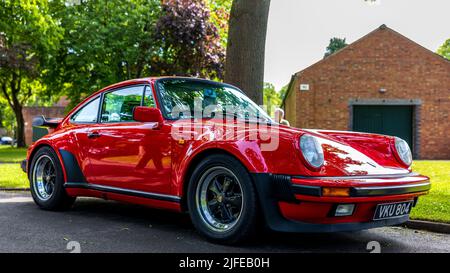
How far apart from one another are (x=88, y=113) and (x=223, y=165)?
8.11 ft

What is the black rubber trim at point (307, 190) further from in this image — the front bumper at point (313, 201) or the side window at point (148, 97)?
the side window at point (148, 97)

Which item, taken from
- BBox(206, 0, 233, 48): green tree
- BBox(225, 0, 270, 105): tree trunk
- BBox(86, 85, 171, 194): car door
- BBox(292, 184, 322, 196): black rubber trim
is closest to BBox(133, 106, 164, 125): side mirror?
BBox(86, 85, 171, 194): car door

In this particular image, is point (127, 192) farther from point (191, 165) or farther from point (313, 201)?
point (313, 201)

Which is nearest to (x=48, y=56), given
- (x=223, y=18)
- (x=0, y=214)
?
(x=223, y=18)

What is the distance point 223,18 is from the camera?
82.0ft

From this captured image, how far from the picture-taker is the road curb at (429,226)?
515 cm

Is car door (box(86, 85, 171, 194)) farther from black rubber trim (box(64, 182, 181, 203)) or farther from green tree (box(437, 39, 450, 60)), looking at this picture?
green tree (box(437, 39, 450, 60))

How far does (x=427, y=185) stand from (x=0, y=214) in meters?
4.57

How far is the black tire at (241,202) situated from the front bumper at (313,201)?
0.09 metres

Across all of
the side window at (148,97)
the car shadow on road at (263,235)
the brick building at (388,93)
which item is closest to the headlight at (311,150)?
the car shadow on road at (263,235)

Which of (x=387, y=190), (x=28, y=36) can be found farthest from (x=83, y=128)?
(x=28, y=36)

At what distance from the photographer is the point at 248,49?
327 inches

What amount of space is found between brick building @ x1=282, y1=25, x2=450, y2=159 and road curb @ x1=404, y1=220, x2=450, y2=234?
18839mm
